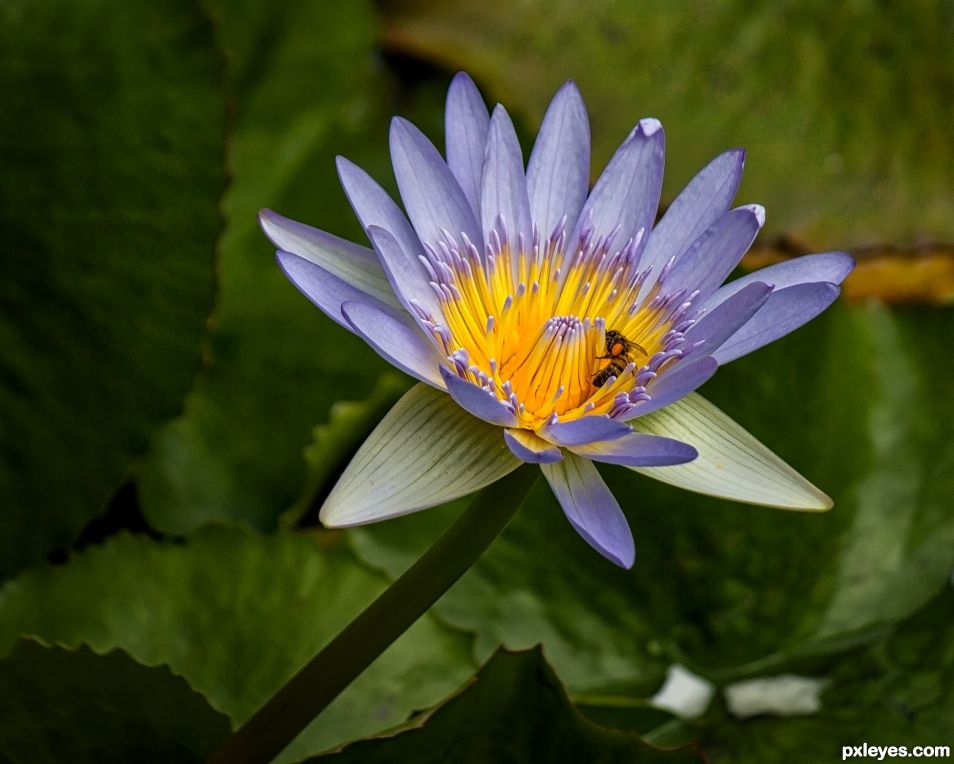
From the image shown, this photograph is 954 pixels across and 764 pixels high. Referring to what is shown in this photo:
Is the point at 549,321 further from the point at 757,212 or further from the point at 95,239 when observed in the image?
the point at 95,239

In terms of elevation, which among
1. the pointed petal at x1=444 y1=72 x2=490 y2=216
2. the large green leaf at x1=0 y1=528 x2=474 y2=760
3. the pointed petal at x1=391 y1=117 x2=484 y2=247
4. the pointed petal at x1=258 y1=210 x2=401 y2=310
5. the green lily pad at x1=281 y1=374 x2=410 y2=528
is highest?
the pointed petal at x1=444 y1=72 x2=490 y2=216

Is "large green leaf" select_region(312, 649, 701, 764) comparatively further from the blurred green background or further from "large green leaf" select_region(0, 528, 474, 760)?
"large green leaf" select_region(0, 528, 474, 760)

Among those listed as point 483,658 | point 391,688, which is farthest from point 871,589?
point 391,688

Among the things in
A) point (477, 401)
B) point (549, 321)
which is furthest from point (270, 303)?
point (477, 401)

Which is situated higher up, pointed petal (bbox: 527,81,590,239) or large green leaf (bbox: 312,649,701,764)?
pointed petal (bbox: 527,81,590,239)

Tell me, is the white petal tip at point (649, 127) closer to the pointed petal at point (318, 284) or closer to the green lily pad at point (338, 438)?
the pointed petal at point (318, 284)

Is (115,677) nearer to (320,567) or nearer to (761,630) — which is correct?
(320,567)

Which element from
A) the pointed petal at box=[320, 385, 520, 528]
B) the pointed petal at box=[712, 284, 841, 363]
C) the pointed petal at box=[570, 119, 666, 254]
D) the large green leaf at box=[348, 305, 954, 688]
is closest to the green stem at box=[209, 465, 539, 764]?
the pointed petal at box=[320, 385, 520, 528]
